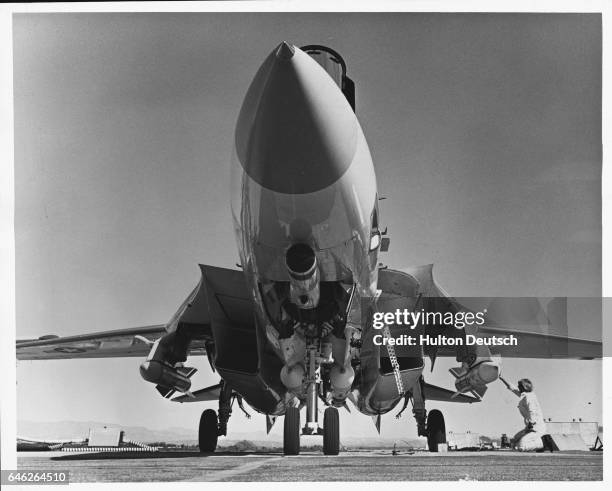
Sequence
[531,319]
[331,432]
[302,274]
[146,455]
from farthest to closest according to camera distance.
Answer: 1. [331,432]
2. [146,455]
3. [531,319]
4. [302,274]

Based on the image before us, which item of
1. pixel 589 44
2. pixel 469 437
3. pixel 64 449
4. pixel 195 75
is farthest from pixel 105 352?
pixel 589 44

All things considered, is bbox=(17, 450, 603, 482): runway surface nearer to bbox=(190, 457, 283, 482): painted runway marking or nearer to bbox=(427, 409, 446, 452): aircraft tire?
bbox=(190, 457, 283, 482): painted runway marking

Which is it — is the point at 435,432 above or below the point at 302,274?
below

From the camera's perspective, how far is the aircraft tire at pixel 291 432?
7.53 metres

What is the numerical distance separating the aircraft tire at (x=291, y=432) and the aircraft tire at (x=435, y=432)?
5.41 feet

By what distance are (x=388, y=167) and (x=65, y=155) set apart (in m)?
2.82

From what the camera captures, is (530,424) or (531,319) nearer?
(531,319)

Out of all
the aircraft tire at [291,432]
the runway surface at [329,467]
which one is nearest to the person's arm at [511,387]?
the runway surface at [329,467]

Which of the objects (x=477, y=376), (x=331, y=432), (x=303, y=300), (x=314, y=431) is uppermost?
(x=303, y=300)

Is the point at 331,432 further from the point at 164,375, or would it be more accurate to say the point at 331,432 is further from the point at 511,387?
the point at 511,387

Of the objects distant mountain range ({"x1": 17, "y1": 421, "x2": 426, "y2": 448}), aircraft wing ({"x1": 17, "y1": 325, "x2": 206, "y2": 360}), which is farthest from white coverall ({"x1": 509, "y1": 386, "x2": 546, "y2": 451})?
aircraft wing ({"x1": 17, "y1": 325, "x2": 206, "y2": 360})

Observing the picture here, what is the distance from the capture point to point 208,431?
8.55 meters

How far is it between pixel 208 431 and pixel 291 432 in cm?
142

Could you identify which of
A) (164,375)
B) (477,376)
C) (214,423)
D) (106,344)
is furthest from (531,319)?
(106,344)
